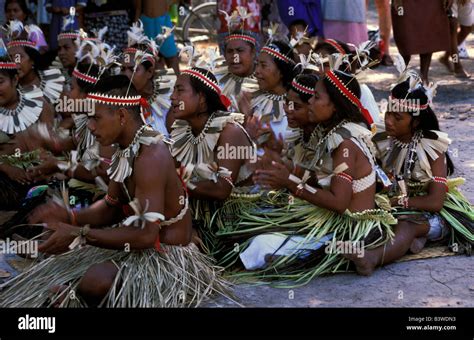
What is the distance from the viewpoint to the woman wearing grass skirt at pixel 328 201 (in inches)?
180

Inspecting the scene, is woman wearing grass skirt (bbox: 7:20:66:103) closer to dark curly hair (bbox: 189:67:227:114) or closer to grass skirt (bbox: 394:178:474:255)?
dark curly hair (bbox: 189:67:227:114)

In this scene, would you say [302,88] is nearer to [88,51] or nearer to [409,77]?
[409,77]

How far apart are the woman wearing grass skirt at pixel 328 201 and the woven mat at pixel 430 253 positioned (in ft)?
0.71

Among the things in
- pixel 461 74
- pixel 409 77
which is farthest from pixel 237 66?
pixel 461 74

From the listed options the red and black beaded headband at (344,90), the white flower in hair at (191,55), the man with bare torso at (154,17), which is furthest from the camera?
the man with bare torso at (154,17)

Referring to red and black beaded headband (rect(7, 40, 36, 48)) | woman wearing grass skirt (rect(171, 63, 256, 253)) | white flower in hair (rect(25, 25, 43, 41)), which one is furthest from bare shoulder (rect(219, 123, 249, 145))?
white flower in hair (rect(25, 25, 43, 41))

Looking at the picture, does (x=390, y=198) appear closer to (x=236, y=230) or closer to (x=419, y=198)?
(x=419, y=198)

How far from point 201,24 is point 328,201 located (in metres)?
8.08

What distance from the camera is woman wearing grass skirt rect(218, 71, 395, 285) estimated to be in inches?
180

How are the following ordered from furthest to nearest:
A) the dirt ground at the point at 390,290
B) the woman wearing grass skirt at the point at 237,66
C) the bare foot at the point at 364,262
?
the woman wearing grass skirt at the point at 237,66, the bare foot at the point at 364,262, the dirt ground at the point at 390,290

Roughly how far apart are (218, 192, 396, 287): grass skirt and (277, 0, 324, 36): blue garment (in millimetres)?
3349

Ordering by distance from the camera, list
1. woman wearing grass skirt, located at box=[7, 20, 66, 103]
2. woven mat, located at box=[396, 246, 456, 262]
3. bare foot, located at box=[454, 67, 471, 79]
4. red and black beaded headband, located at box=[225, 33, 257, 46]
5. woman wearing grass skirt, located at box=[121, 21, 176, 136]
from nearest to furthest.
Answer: woven mat, located at box=[396, 246, 456, 262] → woman wearing grass skirt, located at box=[121, 21, 176, 136] → red and black beaded headband, located at box=[225, 33, 257, 46] → woman wearing grass skirt, located at box=[7, 20, 66, 103] → bare foot, located at box=[454, 67, 471, 79]

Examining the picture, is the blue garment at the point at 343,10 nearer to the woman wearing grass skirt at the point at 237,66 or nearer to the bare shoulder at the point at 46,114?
the woman wearing grass skirt at the point at 237,66

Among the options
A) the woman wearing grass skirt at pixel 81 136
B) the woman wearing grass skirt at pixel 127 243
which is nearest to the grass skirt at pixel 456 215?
the woman wearing grass skirt at pixel 127 243
